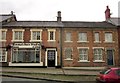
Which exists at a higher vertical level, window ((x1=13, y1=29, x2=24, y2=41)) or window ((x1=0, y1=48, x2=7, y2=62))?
window ((x1=13, y1=29, x2=24, y2=41))

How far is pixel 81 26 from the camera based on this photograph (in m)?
32.7

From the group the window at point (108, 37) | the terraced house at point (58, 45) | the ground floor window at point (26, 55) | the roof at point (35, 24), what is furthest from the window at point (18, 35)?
the window at point (108, 37)

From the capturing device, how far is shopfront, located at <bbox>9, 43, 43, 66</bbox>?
3138 centimetres

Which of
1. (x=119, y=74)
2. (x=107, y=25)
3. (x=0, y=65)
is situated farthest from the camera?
(x=107, y=25)

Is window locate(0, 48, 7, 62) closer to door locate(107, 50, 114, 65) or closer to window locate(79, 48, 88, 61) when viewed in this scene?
window locate(79, 48, 88, 61)

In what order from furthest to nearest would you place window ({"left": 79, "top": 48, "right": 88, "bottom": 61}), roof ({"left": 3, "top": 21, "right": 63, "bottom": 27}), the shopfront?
roof ({"left": 3, "top": 21, "right": 63, "bottom": 27}) < window ({"left": 79, "top": 48, "right": 88, "bottom": 61}) < the shopfront

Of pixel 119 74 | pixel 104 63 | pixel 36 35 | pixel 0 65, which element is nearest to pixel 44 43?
pixel 36 35

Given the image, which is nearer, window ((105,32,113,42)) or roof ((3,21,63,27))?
roof ((3,21,63,27))

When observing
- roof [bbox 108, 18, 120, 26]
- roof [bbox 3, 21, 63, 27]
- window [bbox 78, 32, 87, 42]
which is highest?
roof [bbox 108, 18, 120, 26]

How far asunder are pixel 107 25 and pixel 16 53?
14097 mm

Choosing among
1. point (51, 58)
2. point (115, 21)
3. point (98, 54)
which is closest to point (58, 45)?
point (51, 58)

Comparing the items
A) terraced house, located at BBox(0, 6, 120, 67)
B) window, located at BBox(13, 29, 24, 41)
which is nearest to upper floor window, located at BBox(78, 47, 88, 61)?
terraced house, located at BBox(0, 6, 120, 67)

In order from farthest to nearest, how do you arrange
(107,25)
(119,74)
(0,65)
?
1. (107,25)
2. (0,65)
3. (119,74)

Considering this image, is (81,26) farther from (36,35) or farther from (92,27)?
(36,35)
